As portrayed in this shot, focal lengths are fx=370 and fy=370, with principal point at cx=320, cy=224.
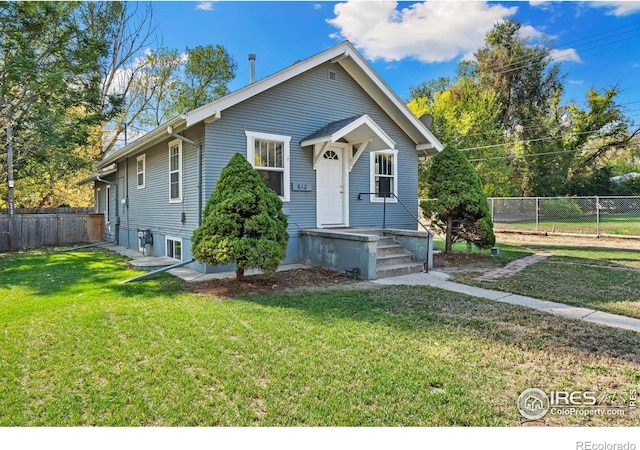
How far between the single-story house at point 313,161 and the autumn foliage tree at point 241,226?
1431 mm

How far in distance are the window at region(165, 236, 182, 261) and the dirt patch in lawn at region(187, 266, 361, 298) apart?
9.01 ft

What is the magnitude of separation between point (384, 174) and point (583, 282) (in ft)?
18.0

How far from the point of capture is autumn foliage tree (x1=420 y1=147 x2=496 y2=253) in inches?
378

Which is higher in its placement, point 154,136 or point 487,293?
point 154,136

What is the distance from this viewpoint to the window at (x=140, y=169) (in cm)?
1128

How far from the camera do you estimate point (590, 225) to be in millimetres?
14930

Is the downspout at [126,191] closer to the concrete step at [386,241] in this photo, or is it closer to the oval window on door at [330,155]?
the oval window on door at [330,155]

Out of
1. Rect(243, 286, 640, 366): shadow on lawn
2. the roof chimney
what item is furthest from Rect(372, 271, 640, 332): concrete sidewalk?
the roof chimney

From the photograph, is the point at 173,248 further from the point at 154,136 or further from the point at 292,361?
the point at 292,361

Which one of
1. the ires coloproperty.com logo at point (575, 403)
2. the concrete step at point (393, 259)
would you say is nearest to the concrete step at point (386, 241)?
the concrete step at point (393, 259)

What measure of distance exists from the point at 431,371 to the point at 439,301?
2.44m

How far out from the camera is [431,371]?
123 inches
